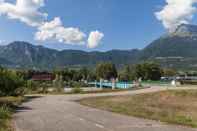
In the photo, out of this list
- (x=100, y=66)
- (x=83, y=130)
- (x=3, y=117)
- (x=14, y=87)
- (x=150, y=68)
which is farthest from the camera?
(x=100, y=66)

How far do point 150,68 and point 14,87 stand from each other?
10427cm

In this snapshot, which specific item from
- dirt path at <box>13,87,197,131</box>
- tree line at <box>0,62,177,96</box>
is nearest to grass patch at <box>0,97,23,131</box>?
dirt path at <box>13,87,197,131</box>

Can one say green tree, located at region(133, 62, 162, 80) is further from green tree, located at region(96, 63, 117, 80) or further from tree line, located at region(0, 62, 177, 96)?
green tree, located at region(96, 63, 117, 80)

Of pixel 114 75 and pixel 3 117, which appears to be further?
pixel 114 75

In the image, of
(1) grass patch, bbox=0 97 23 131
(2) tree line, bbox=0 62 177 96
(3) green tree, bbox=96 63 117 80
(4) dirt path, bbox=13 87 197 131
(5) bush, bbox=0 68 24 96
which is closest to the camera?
(4) dirt path, bbox=13 87 197 131

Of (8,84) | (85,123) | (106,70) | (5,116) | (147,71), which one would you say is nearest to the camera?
(85,123)

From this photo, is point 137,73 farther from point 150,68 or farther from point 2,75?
point 2,75

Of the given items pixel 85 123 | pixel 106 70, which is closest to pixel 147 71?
pixel 106 70

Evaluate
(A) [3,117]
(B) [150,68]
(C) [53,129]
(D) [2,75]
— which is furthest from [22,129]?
(B) [150,68]

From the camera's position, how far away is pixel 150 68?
161125 millimetres

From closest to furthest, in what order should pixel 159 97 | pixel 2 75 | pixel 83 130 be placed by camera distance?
pixel 83 130
pixel 159 97
pixel 2 75

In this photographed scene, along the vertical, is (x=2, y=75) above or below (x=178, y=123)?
above

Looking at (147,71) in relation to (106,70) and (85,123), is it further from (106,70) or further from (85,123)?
(85,123)

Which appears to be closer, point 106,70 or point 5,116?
point 5,116
